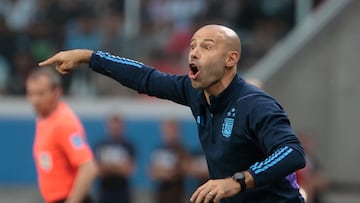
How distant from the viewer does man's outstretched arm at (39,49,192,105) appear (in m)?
7.21

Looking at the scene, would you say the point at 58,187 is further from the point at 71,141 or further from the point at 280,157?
the point at 280,157

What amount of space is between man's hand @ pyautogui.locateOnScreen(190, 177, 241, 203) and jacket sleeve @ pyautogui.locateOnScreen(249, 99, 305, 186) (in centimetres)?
15

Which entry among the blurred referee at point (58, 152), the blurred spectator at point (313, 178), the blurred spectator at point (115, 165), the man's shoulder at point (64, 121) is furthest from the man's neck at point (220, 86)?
the blurred spectator at point (115, 165)

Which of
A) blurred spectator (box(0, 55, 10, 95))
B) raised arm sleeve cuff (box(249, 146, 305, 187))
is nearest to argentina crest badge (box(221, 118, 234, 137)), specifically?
raised arm sleeve cuff (box(249, 146, 305, 187))

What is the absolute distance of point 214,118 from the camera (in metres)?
6.86

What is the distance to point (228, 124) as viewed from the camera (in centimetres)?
672

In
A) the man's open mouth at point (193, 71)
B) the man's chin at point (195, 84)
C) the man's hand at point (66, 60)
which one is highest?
the man's hand at point (66, 60)

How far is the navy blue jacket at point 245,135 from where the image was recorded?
20.7ft

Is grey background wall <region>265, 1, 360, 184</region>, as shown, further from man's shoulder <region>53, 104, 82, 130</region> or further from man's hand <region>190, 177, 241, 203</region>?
man's hand <region>190, 177, 241, 203</region>

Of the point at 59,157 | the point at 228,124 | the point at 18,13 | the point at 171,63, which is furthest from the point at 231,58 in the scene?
the point at 18,13

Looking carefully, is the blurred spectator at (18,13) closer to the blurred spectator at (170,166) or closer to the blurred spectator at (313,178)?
the blurred spectator at (170,166)

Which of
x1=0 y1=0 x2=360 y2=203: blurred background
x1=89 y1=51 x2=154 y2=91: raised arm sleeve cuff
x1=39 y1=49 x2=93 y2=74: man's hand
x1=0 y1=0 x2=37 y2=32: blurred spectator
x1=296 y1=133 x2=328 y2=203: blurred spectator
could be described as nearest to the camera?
x1=39 y1=49 x2=93 y2=74: man's hand

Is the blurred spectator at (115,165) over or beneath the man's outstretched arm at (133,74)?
beneath

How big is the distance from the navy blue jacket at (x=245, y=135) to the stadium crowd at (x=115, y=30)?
8029 millimetres
